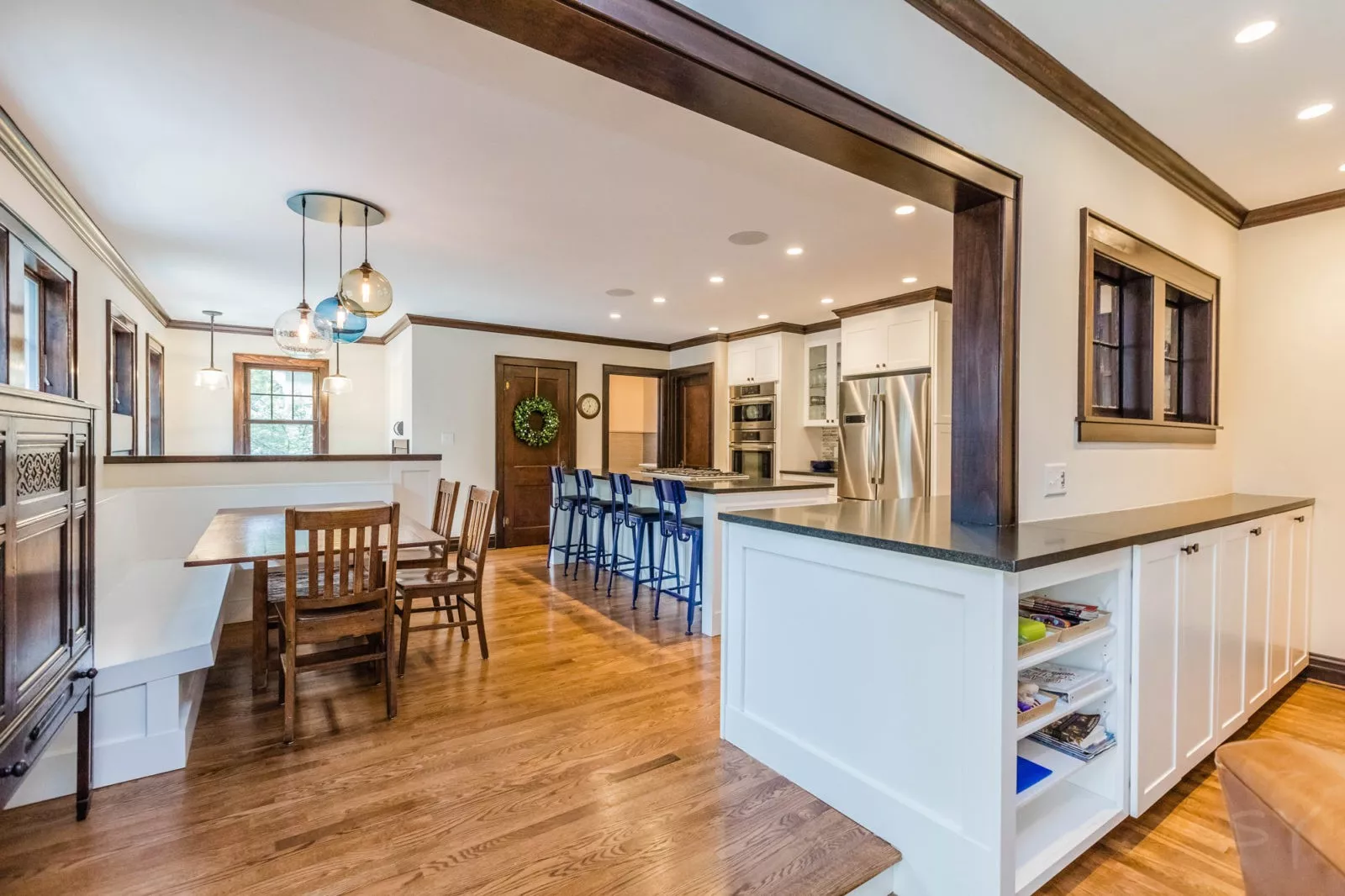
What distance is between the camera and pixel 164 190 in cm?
304

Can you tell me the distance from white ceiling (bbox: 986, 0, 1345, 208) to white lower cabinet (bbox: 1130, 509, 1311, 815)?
5.21ft

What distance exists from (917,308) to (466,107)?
159 inches

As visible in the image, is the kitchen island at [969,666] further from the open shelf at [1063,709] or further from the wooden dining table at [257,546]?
the wooden dining table at [257,546]

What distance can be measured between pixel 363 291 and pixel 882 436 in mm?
4150

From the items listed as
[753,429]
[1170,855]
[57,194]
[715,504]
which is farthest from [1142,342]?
[57,194]

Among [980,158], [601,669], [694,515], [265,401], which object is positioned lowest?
[601,669]

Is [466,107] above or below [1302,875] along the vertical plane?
above

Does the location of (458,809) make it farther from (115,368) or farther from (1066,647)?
(115,368)

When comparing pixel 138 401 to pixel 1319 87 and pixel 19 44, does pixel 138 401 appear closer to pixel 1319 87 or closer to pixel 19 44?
pixel 19 44

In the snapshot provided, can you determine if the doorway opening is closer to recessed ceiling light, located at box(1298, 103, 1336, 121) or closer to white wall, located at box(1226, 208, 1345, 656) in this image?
white wall, located at box(1226, 208, 1345, 656)

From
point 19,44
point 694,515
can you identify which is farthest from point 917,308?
point 19,44

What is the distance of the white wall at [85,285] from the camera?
8.55 feet

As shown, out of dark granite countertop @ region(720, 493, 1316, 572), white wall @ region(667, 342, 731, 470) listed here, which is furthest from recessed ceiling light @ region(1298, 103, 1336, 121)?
white wall @ region(667, 342, 731, 470)

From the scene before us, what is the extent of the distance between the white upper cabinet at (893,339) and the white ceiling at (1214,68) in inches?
90.7
